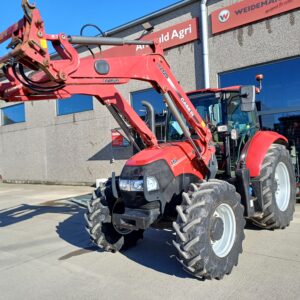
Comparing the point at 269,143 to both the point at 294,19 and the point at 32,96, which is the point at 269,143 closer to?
the point at 32,96

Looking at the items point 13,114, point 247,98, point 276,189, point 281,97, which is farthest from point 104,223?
point 13,114

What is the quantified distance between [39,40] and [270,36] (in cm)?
720

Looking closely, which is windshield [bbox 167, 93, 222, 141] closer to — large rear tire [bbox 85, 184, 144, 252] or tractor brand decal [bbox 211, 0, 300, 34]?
large rear tire [bbox 85, 184, 144, 252]

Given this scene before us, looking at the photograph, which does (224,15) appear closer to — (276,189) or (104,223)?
(276,189)

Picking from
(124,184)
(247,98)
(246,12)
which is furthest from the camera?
(246,12)

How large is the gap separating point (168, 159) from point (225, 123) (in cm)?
160

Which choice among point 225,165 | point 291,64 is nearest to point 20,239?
point 225,165

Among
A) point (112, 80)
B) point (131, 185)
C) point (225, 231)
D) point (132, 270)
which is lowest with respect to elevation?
point (132, 270)

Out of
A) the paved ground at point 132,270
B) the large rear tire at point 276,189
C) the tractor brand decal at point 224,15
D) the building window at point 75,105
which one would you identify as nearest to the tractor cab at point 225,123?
the large rear tire at point 276,189

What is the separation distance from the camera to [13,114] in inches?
727

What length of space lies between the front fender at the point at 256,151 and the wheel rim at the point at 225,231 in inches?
42.0

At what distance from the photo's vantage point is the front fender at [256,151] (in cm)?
510

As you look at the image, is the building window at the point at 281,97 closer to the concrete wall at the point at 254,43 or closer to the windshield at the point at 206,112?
the concrete wall at the point at 254,43

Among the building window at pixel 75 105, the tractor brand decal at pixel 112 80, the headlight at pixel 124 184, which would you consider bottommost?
the headlight at pixel 124 184
